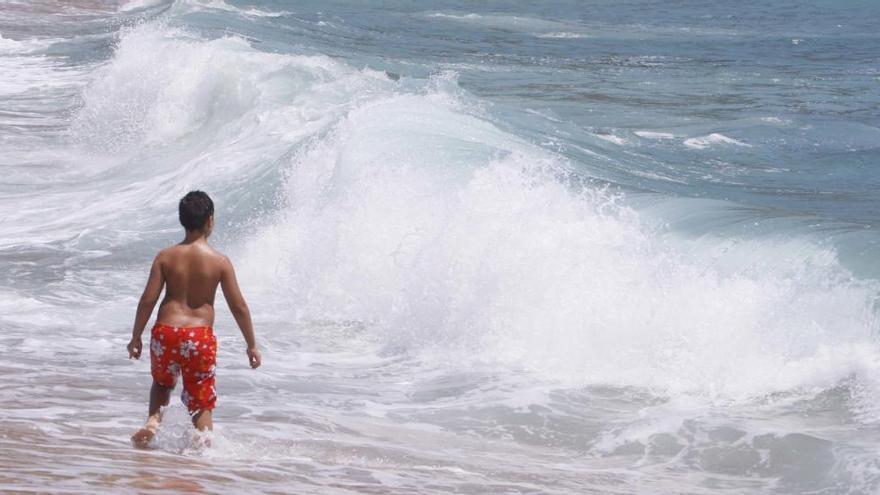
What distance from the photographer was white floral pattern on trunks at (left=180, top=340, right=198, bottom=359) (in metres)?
6.06

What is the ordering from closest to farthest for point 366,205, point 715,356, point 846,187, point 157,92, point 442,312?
point 715,356 → point 442,312 → point 366,205 → point 846,187 → point 157,92

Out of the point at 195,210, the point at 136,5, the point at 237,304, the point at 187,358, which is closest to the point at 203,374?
the point at 187,358

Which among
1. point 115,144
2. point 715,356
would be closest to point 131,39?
point 115,144

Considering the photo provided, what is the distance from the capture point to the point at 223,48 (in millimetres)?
21406

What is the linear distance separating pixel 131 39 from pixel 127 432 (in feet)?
59.4

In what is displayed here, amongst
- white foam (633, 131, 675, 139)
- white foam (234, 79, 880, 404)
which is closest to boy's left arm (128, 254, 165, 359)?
white foam (234, 79, 880, 404)

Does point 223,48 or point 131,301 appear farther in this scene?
point 223,48

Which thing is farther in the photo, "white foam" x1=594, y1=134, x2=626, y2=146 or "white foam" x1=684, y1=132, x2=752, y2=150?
"white foam" x1=684, y1=132, x2=752, y2=150

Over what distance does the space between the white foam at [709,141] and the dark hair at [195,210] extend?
44.7ft

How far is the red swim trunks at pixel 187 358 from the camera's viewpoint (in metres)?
6.06

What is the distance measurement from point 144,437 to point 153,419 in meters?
0.08

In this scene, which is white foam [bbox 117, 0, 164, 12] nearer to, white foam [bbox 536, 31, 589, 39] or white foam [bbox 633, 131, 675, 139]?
A: white foam [bbox 536, 31, 589, 39]

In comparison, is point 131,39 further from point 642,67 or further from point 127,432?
point 127,432

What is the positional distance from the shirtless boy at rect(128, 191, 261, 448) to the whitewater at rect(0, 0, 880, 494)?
0.34 meters
